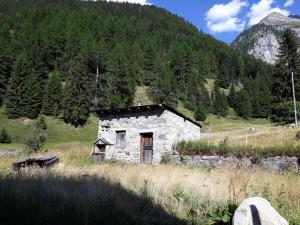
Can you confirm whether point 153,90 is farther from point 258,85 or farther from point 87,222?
point 87,222

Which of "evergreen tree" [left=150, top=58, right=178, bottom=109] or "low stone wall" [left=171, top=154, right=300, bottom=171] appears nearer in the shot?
"low stone wall" [left=171, top=154, right=300, bottom=171]

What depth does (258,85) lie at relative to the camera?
108750 mm

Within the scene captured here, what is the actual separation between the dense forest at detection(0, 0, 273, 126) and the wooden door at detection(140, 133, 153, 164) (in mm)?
35597

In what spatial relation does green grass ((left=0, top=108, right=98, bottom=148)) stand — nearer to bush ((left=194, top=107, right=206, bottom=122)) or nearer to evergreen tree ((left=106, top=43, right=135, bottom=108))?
evergreen tree ((left=106, top=43, right=135, bottom=108))

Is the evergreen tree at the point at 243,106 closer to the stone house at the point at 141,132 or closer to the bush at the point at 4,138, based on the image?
the bush at the point at 4,138

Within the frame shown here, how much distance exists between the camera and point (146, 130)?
2548 centimetres

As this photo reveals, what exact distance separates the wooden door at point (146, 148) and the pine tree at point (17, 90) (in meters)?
42.6

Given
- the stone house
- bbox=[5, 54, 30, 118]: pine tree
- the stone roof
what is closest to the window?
the stone house

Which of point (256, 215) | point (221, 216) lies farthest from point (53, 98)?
point (256, 215)

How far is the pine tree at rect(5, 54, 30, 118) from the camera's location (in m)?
62.3

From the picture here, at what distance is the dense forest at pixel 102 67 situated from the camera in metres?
66.1

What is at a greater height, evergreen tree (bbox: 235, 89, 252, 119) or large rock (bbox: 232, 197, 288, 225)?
evergreen tree (bbox: 235, 89, 252, 119)

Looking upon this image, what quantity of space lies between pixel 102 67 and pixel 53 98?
19632 mm

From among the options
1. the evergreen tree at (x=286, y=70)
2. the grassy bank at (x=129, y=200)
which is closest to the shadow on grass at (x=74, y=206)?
the grassy bank at (x=129, y=200)
